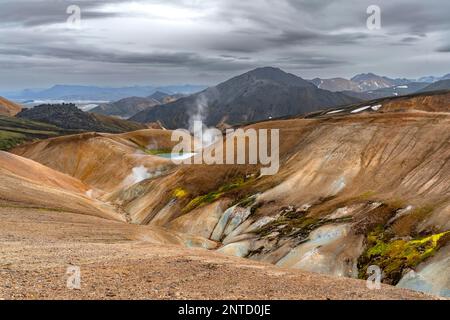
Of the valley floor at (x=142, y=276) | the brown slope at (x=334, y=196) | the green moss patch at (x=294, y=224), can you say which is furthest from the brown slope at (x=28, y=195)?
the green moss patch at (x=294, y=224)

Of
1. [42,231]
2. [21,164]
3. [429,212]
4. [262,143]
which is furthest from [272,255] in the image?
[21,164]

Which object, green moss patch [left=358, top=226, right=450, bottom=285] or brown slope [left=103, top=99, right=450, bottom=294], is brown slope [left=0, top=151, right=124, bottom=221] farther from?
green moss patch [left=358, top=226, right=450, bottom=285]

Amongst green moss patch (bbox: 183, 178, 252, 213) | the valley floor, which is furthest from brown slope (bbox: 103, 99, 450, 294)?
the valley floor

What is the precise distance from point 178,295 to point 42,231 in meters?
24.1

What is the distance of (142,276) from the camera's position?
2588 cm

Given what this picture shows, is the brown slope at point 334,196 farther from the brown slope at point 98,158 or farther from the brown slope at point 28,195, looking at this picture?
the brown slope at point 98,158

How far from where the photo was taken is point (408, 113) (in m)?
79.1

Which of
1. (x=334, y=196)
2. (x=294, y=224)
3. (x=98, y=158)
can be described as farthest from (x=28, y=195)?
(x=98, y=158)

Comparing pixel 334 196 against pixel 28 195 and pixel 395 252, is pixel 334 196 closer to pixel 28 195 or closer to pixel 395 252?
pixel 395 252

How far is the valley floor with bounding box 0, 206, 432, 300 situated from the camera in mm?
22172

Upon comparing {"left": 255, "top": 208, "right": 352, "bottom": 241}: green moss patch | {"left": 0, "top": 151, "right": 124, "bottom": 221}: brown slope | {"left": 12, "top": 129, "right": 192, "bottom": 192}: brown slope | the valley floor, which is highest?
the valley floor
